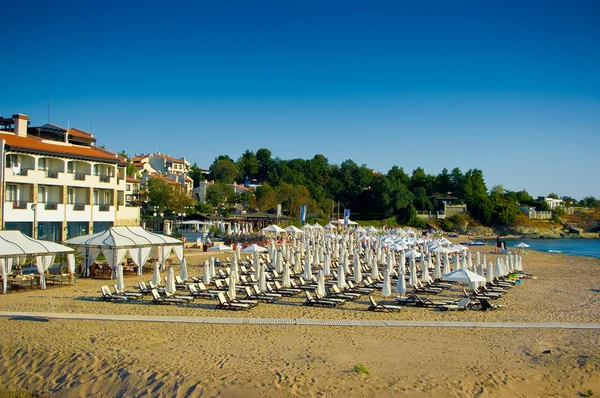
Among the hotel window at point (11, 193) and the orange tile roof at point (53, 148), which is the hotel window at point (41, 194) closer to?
the hotel window at point (11, 193)

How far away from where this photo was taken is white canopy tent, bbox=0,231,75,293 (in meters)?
19.9

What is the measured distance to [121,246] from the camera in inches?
934

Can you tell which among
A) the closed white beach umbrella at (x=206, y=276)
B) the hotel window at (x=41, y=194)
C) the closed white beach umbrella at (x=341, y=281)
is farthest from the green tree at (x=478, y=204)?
the closed white beach umbrella at (x=206, y=276)

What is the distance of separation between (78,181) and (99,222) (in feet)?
11.5

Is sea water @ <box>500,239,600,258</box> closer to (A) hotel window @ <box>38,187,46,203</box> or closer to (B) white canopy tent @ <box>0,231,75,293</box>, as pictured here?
(A) hotel window @ <box>38,187,46,203</box>

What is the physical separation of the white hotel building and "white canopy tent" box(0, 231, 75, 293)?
11.5m

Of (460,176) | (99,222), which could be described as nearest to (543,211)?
(460,176)

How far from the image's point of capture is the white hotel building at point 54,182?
1345 inches

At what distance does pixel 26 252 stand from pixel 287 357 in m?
12.9

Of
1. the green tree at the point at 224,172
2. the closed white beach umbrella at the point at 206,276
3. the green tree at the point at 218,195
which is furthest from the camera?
the green tree at the point at 224,172

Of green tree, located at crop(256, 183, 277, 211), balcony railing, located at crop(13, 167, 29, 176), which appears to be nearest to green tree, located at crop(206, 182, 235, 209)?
green tree, located at crop(256, 183, 277, 211)

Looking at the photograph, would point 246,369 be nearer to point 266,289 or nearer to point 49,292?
point 266,289

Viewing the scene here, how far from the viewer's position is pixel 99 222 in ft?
130

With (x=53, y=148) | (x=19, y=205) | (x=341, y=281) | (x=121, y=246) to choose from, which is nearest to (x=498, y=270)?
(x=341, y=281)
